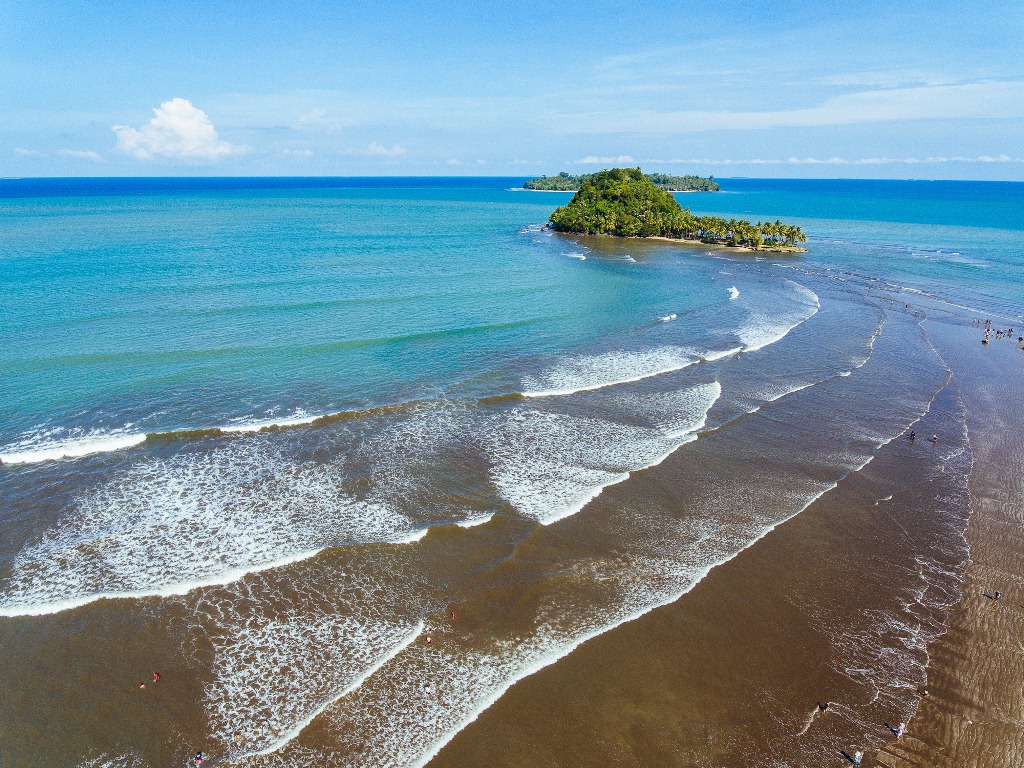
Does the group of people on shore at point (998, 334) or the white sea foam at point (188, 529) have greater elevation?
the group of people on shore at point (998, 334)

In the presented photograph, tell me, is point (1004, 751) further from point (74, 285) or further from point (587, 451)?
point (74, 285)

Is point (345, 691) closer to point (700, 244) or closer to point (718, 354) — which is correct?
point (718, 354)

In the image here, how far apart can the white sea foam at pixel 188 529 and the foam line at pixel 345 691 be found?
4350mm

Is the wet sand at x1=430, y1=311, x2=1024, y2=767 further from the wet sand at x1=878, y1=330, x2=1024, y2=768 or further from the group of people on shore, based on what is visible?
the group of people on shore

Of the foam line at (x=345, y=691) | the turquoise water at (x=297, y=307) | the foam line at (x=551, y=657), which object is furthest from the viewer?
the turquoise water at (x=297, y=307)

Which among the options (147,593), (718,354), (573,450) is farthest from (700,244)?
(147,593)

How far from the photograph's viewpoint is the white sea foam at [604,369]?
3275 centimetres

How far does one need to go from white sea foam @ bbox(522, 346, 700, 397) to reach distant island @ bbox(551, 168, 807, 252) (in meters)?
61.6

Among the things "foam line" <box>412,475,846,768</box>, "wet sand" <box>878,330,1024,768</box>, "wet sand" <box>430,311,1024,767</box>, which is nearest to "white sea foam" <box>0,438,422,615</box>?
"foam line" <box>412,475,846,768</box>

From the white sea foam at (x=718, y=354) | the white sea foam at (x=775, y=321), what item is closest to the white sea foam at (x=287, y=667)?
the white sea foam at (x=718, y=354)

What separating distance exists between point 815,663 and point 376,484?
1557cm

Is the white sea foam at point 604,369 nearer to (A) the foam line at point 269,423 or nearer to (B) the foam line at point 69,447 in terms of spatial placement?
(A) the foam line at point 269,423

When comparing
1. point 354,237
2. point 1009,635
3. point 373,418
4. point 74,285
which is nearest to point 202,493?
point 373,418

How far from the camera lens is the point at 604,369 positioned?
35844mm
